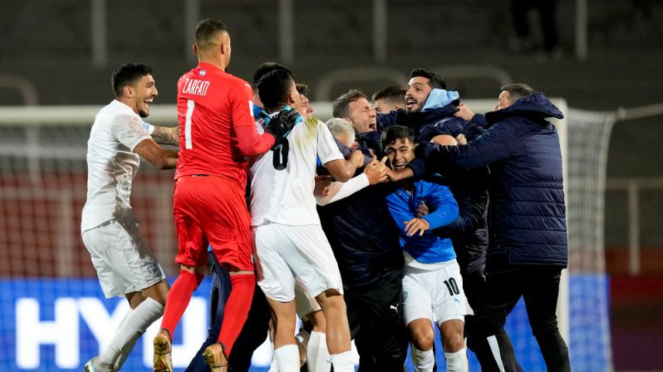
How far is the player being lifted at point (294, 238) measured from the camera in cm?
663

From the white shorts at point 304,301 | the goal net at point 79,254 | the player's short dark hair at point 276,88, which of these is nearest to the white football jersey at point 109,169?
the player's short dark hair at point 276,88

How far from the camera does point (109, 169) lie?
A: 7.26 m

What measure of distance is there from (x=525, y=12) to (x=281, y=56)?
397 cm

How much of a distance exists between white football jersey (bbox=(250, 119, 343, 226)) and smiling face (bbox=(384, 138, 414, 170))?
0.53 m

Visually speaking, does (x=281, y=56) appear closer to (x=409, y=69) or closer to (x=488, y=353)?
(x=409, y=69)

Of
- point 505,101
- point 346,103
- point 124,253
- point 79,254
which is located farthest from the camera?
point 79,254

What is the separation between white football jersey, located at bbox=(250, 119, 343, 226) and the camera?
21.9 ft

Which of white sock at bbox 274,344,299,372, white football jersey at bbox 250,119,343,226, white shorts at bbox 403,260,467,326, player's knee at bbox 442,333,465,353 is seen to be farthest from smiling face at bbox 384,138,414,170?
white sock at bbox 274,344,299,372

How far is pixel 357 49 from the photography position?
18344mm

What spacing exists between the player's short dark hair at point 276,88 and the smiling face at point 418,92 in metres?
1.05

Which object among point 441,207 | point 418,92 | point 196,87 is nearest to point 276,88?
point 196,87

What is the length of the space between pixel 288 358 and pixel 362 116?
1.77m

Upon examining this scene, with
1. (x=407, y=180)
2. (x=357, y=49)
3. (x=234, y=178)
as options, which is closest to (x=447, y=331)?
(x=407, y=180)

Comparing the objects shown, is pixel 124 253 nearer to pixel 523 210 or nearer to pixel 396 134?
pixel 396 134
